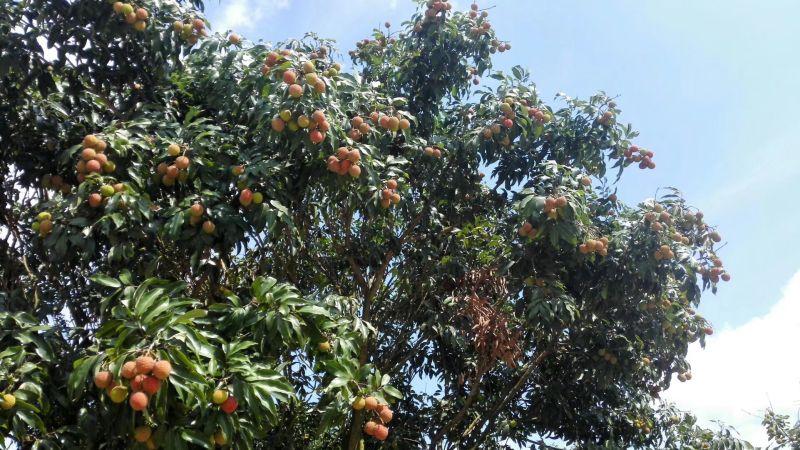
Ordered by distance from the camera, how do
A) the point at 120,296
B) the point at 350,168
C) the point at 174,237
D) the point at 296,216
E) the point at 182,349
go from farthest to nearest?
the point at 296,216 → the point at 350,168 → the point at 174,237 → the point at 120,296 → the point at 182,349

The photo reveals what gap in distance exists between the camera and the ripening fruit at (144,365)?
320 cm

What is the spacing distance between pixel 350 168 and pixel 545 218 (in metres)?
1.43

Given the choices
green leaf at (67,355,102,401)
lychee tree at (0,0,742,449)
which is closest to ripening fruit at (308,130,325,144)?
lychee tree at (0,0,742,449)

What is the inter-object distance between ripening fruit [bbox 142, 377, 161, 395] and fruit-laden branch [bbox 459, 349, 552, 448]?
3.68 metres

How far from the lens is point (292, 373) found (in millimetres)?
6340

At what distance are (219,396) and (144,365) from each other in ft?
1.39

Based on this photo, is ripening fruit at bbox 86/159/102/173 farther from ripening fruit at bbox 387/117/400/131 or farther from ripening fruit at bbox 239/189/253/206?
ripening fruit at bbox 387/117/400/131

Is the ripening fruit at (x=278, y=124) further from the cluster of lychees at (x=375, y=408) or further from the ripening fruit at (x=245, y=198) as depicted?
the cluster of lychees at (x=375, y=408)

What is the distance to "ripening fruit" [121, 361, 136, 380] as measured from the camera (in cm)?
322

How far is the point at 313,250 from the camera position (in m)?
6.40

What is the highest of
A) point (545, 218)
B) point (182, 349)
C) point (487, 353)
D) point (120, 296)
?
point (545, 218)

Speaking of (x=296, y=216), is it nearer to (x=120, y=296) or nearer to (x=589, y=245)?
(x=120, y=296)

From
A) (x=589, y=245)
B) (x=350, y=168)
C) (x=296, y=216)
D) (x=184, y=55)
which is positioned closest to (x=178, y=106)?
(x=184, y=55)

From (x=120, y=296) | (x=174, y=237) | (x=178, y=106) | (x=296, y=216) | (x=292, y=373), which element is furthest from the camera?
(x=292, y=373)
